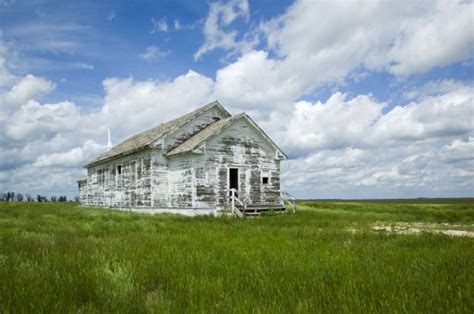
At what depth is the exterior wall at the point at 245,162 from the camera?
22.6 m

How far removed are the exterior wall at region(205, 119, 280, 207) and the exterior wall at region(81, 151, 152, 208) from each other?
4.51 m

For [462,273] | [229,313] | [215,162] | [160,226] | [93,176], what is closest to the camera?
[229,313]

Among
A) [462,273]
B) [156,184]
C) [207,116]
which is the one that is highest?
[207,116]

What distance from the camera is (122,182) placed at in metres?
28.6

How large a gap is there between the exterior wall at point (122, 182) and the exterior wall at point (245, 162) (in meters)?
4.51

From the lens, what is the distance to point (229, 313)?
356cm

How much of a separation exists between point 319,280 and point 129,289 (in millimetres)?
2422

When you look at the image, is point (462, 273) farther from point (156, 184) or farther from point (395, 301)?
point (156, 184)

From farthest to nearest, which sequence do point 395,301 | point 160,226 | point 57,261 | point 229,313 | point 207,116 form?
point 207,116 → point 160,226 → point 57,261 → point 395,301 → point 229,313

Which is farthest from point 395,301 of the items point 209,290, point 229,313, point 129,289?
point 129,289

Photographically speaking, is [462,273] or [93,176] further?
[93,176]

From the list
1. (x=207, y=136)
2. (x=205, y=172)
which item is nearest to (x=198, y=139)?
(x=207, y=136)

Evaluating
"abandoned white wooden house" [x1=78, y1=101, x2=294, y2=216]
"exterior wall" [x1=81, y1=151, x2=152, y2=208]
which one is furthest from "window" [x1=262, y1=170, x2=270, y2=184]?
"exterior wall" [x1=81, y1=151, x2=152, y2=208]

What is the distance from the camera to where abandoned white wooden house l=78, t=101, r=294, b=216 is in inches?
870
